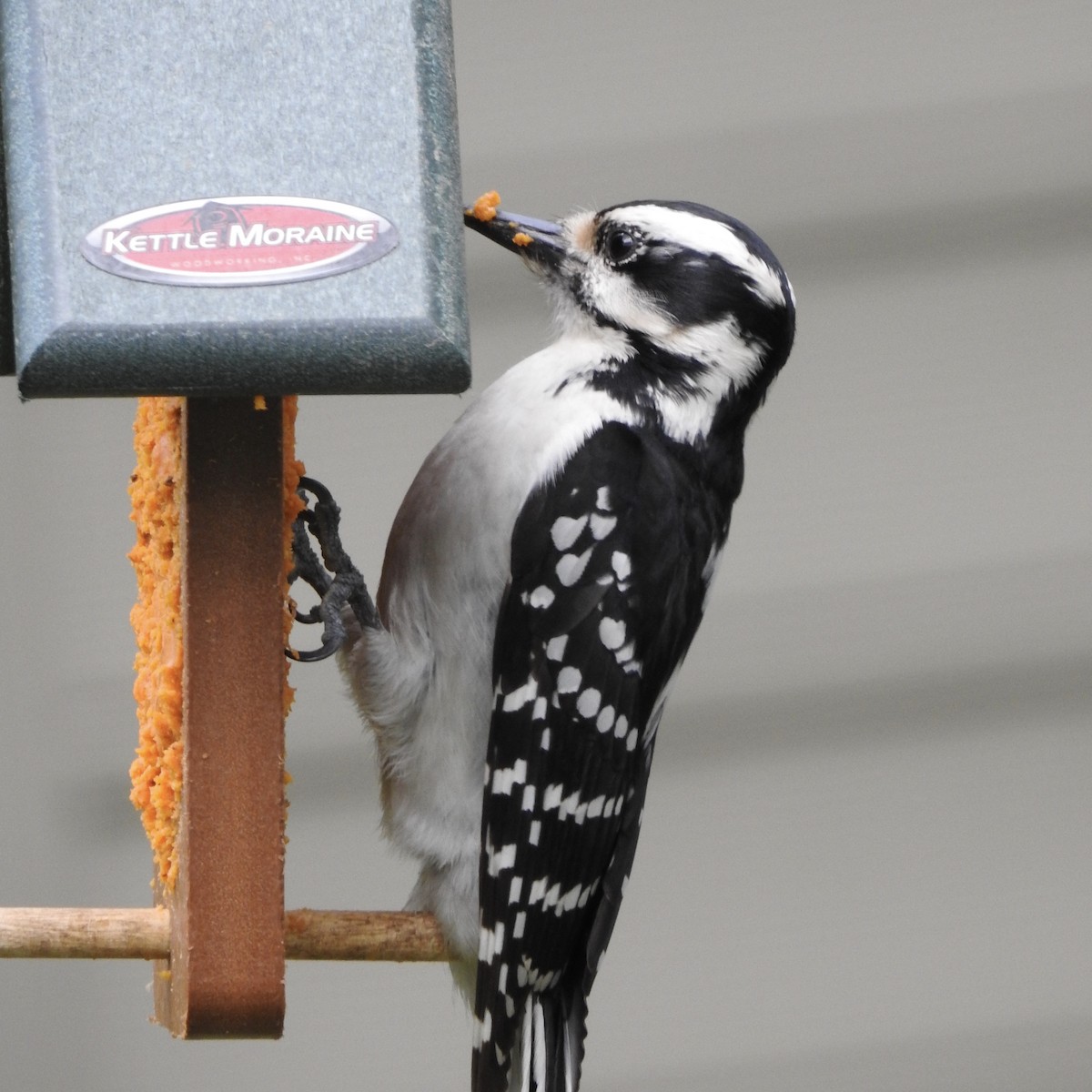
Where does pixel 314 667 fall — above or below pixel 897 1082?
above

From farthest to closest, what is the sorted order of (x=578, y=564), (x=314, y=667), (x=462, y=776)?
(x=314, y=667) < (x=462, y=776) < (x=578, y=564)

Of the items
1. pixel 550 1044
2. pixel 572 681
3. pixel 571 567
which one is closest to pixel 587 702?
pixel 572 681

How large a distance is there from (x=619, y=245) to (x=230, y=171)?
763 millimetres

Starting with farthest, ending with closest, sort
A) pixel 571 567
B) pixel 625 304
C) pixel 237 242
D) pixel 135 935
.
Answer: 1. pixel 625 304
2. pixel 571 567
3. pixel 135 935
4. pixel 237 242

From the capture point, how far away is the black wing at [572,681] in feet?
6.88

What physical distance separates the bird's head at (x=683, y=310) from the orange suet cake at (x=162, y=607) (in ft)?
1.29

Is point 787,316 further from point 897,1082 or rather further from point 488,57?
point 897,1082

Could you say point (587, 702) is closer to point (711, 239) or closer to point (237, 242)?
point (711, 239)

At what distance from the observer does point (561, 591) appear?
2098 millimetres

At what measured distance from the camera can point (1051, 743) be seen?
3510 mm

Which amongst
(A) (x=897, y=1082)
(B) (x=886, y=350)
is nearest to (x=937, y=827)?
(A) (x=897, y=1082)

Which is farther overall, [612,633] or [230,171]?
[612,633]

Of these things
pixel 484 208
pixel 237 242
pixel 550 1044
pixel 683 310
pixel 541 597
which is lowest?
pixel 550 1044

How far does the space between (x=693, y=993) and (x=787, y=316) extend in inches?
67.5
